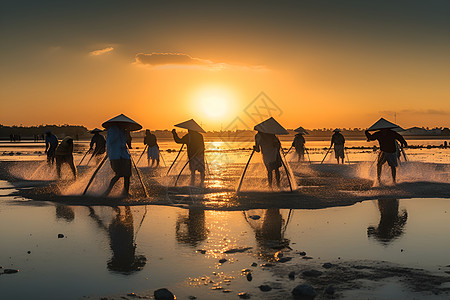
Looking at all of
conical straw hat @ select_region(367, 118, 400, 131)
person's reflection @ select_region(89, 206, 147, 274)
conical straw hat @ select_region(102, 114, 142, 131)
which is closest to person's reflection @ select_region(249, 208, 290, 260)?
person's reflection @ select_region(89, 206, 147, 274)

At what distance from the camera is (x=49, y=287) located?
222 inches

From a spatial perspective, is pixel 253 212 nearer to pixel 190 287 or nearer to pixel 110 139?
pixel 110 139

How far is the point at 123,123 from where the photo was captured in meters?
13.9

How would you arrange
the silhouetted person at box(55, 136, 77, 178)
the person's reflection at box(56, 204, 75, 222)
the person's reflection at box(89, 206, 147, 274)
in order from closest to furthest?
the person's reflection at box(89, 206, 147, 274) < the person's reflection at box(56, 204, 75, 222) < the silhouetted person at box(55, 136, 77, 178)

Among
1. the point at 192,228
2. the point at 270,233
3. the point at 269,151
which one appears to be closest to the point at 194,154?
the point at 269,151

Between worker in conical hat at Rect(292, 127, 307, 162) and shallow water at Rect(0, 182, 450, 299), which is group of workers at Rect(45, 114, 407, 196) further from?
worker in conical hat at Rect(292, 127, 307, 162)

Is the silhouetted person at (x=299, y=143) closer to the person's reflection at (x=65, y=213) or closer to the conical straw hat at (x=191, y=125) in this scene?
the conical straw hat at (x=191, y=125)

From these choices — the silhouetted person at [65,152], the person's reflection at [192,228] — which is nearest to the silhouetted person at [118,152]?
the person's reflection at [192,228]

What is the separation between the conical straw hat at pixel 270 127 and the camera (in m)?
15.1

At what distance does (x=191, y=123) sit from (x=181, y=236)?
9226mm

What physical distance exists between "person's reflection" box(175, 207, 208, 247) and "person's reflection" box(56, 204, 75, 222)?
2412 mm

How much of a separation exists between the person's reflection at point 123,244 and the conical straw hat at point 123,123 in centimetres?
306

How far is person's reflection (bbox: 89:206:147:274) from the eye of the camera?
6547 millimetres

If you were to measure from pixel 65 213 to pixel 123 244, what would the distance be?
12.8 ft
